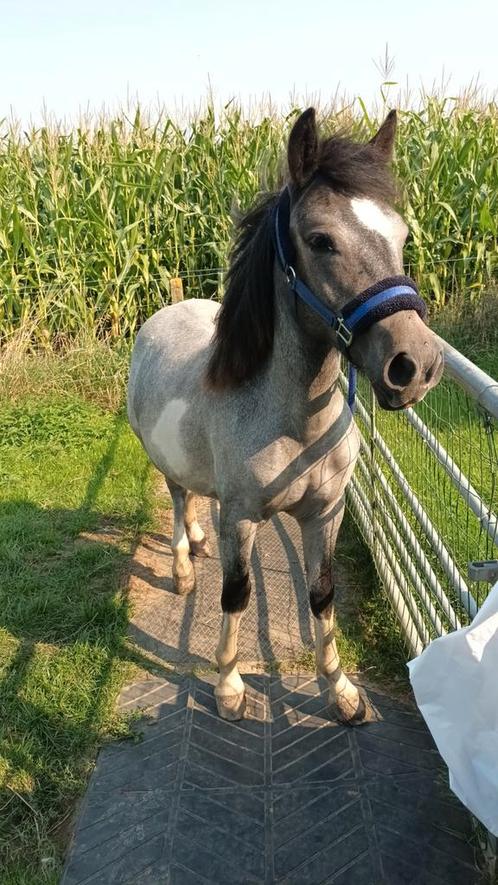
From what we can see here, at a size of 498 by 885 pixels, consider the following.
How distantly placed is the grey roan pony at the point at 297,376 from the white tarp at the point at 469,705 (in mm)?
620

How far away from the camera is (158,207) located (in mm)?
7383

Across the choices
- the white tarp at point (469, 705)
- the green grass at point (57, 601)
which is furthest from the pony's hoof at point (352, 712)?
the white tarp at point (469, 705)

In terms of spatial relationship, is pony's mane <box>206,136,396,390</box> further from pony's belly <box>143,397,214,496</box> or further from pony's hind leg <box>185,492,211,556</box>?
pony's hind leg <box>185,492,211,556</box>

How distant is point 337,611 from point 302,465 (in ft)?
4.46

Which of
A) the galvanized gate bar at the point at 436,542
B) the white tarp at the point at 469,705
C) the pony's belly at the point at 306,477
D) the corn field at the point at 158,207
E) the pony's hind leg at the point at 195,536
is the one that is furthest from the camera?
the corn field at the point at 158,207

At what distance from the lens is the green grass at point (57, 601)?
2498 mm

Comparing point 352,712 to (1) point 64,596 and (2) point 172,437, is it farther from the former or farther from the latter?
(1) point 64,596

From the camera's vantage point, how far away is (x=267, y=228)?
2303 millimetres

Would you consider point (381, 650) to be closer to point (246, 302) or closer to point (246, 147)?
point (246, 302)

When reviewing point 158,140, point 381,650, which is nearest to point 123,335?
point 158,140

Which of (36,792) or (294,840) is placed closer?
(294,840)

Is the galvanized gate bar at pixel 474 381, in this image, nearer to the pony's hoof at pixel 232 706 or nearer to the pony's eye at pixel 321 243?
the pony's eye at pixel 321 243

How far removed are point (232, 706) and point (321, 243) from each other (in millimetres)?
1895

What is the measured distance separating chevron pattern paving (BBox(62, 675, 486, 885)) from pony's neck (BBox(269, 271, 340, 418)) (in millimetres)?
1315
